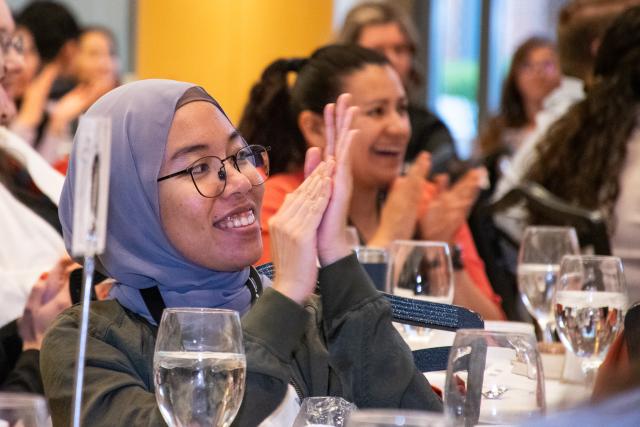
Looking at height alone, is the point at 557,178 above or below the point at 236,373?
below

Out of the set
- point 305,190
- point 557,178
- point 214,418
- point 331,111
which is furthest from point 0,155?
point 557,178

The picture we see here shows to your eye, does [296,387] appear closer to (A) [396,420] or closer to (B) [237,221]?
(B) [237,221]

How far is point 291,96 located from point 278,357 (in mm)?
1779

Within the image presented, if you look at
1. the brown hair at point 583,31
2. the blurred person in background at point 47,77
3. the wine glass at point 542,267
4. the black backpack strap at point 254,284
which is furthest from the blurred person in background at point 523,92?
the black backpack strap at point 254,284

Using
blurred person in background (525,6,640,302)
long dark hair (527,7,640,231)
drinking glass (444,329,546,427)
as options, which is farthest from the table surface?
long dark hair (527,7,640,231)

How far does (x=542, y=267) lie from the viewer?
2326 millimetres

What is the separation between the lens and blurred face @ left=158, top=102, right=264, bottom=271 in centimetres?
162

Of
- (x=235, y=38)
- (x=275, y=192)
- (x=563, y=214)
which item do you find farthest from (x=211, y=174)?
(x=235, y=38)

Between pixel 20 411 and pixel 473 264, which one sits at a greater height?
pixel 20 411

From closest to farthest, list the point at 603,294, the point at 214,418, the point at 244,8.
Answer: the point at 214,418 → the point at 603,294 → the point at 244,8

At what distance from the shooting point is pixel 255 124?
120 inches

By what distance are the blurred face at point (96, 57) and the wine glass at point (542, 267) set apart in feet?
15.4

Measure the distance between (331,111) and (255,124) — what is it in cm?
122

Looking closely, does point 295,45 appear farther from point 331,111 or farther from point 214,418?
point 214,418
